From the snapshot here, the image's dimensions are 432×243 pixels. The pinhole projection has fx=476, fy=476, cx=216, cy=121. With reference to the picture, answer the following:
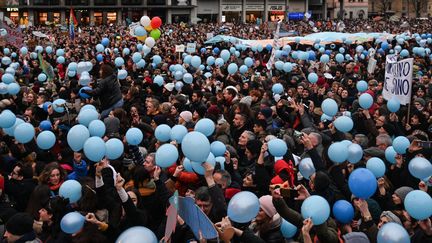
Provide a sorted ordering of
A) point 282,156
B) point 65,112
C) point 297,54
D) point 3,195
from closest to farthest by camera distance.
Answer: point 3,195 → point 282,156 → point 65,112 → point 297,54

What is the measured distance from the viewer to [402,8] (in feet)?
311

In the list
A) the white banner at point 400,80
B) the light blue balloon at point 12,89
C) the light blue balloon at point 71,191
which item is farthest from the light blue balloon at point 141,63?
the light blue balloon at point 71,191

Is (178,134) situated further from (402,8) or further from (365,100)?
(402,8)

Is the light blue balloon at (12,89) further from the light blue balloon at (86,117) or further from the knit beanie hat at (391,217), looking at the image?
the knit beanie hat at (391,217)

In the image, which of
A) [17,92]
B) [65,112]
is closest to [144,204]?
[65,112]

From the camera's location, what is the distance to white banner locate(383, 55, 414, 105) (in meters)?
7.73

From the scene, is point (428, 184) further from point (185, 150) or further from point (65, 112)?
point (65, 112)

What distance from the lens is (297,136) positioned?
22.2ft

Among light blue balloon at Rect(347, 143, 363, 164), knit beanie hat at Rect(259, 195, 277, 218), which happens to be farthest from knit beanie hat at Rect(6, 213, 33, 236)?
light blue balloon at Rect(347, 143, 363, 164)

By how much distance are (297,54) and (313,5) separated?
62.6 meters

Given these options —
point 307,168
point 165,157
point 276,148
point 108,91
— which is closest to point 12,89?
point 108,91

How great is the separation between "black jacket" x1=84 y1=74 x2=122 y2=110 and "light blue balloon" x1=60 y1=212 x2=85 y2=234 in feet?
15.9

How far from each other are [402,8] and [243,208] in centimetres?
10126

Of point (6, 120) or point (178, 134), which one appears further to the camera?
point (6, 120)
